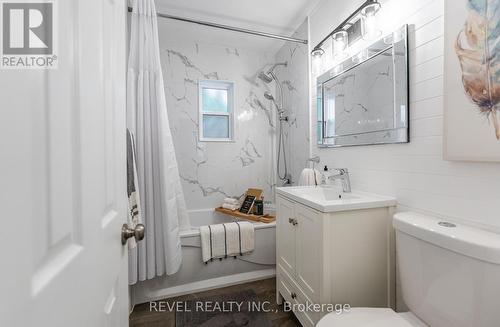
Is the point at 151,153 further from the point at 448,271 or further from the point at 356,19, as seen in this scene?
the point at 448,271

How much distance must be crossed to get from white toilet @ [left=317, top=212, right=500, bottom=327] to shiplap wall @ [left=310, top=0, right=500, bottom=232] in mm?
102

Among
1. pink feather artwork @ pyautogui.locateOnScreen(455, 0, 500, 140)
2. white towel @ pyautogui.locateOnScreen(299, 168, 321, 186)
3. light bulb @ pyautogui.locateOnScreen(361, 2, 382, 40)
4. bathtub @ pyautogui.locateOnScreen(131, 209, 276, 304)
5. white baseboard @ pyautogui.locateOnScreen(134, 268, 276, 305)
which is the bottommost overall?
white baseboard @ pyautogui.locateOnScreen(134, 268, 276, 305)

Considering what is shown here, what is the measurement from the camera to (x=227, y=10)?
85.0 inches

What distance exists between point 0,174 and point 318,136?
1.98 m

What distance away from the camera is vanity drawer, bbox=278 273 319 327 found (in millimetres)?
1286

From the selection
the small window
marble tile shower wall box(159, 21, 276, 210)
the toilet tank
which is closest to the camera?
the toilet tank

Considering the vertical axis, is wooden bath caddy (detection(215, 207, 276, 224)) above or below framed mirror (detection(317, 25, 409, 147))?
below

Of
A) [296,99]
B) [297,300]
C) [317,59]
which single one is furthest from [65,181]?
[296,99]

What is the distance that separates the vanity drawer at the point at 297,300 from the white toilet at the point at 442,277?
1.18ft

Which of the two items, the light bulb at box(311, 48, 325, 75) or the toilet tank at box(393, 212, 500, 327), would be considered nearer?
the toilet tank at box(393, 212, 500, 327)

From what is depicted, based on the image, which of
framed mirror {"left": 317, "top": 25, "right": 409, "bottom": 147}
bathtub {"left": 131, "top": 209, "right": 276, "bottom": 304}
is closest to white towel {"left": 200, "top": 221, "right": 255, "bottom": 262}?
bathtub {"left": 131, "top": 209, "right": 276, "bottom": 304}

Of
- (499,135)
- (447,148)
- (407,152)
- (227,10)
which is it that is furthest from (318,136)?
(227,10)

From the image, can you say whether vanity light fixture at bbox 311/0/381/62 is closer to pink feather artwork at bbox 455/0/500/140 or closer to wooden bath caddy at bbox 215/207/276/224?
pink feather artwork at bbox 455/0/500/140

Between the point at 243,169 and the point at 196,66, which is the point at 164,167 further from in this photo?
the point at 196,66
